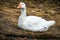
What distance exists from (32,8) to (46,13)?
0.79 metres

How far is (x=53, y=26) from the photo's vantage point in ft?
33.8

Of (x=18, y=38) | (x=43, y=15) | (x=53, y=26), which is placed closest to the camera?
(x=18, y=38)

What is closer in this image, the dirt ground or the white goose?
the dirt ground

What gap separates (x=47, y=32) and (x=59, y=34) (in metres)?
0.35

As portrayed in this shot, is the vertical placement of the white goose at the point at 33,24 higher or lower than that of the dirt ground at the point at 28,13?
higher

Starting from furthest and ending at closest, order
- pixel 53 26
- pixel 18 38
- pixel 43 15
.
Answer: pixel 43 15 → pixel 53 26 → pixel 18 38

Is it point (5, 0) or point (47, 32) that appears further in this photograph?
point (5, 0)

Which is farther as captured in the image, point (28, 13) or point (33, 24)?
point (28, 13)

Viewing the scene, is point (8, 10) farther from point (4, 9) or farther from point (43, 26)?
point (43, 26)

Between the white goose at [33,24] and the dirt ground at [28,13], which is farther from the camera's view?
the white goose at [33,24]

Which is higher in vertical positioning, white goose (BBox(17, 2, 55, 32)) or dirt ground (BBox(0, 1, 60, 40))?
white goose (BBox(17, 2, 55, 32))

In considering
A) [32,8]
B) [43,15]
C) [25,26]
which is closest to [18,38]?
[25,26]

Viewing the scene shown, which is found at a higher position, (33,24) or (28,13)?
(33,24)

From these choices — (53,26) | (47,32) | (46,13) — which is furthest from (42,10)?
(47,32)
